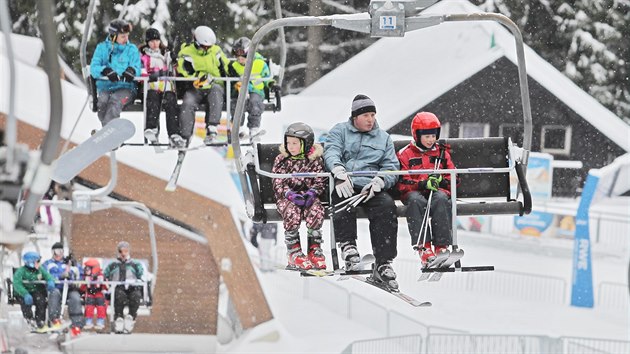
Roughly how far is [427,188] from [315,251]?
0.82 meters

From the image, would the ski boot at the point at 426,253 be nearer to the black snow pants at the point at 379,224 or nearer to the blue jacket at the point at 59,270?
the black snow pants at the point at 379,224

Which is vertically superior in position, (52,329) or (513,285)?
(52,329)

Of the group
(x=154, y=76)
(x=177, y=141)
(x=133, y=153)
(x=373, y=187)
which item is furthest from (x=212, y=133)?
(x=133, y=153)

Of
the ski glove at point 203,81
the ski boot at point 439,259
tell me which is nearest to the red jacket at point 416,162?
the ski boot at point 439,259

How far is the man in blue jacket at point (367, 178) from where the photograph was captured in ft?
23.7

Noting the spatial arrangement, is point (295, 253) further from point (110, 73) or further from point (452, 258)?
point (110, 73)

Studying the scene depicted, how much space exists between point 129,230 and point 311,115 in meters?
10.0

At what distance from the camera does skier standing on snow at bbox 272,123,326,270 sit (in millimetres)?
7195

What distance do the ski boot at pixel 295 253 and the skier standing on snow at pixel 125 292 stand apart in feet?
20.3

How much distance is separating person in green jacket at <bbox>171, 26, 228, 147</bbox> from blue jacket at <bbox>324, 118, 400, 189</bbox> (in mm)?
2980

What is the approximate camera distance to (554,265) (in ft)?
74.7

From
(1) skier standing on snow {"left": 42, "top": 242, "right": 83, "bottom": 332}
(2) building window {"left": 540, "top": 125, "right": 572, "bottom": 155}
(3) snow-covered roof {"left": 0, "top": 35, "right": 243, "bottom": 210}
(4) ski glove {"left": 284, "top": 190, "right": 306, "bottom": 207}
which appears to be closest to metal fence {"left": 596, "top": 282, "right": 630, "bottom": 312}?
(2) building window {"left": 540, "top": 125, "right": 572, "bottom": 155}

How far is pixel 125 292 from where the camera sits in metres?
13.4

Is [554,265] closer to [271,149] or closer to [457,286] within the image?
[457,286]
